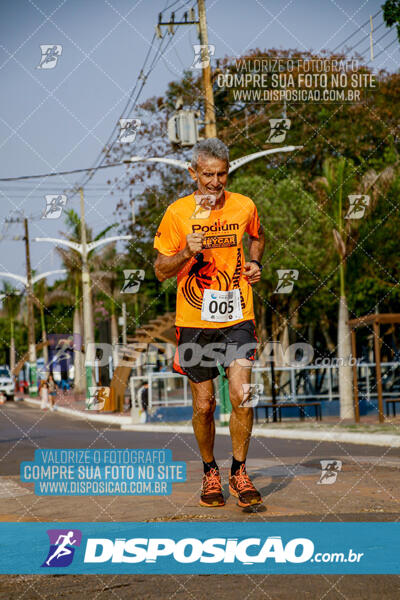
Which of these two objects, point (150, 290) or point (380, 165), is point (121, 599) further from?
point (150, 290)

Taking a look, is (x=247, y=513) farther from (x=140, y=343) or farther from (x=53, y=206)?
(x=140, y=343)

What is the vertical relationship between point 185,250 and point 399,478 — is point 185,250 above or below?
above

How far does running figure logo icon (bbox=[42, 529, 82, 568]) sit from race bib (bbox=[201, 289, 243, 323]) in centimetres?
152

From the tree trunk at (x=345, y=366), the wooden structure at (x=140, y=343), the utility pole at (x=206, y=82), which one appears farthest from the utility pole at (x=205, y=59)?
the wooden structure at (x=140, y=343)

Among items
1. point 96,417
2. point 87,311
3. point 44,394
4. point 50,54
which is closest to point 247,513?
point 50,54

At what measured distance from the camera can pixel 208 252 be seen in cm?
577

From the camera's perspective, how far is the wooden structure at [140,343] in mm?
29234

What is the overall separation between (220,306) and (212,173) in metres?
0.79

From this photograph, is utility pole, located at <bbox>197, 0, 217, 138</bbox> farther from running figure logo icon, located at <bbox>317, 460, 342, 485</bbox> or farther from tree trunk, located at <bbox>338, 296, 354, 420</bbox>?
running figure logo icon, located at <bbox>317, 460, 342, 485</bbox>

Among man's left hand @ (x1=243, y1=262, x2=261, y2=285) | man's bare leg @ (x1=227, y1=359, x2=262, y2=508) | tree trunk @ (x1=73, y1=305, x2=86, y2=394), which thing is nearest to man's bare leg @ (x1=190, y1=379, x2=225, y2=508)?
man's bare leg @ (x1=227, y1=359, x2=262, y2=508)

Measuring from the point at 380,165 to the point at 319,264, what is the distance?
157 inches

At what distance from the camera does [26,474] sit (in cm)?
863

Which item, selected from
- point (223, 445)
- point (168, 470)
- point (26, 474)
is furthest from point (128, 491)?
point (223, 445)

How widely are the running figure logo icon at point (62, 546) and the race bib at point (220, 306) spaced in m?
1.52
